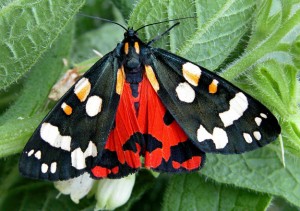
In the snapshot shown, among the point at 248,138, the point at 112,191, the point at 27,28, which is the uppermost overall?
the point at 27,28

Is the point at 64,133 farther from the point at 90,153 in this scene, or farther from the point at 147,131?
the point at 147,131

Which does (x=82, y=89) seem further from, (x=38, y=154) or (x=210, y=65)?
(x=210, y=65)

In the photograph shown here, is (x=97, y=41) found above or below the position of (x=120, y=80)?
below

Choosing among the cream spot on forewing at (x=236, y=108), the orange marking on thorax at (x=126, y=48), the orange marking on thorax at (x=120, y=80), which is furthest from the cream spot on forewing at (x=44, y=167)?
the cream spot on forewing at (x=236, y=108)

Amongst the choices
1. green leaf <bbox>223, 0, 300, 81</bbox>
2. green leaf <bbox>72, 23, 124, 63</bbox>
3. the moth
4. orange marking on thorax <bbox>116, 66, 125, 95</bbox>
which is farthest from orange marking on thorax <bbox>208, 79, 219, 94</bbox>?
green leaf <bbox>72, 23, 124, 63</bbox>

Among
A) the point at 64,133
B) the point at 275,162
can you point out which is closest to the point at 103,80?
the point at 64,133

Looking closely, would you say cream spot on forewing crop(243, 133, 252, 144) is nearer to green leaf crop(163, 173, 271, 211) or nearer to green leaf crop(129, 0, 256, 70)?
green leaf crop(129, 0, 256, 70)

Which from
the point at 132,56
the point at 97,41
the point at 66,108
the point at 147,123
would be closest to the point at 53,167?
the point at 66,108

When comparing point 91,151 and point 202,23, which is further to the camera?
point 202,23
